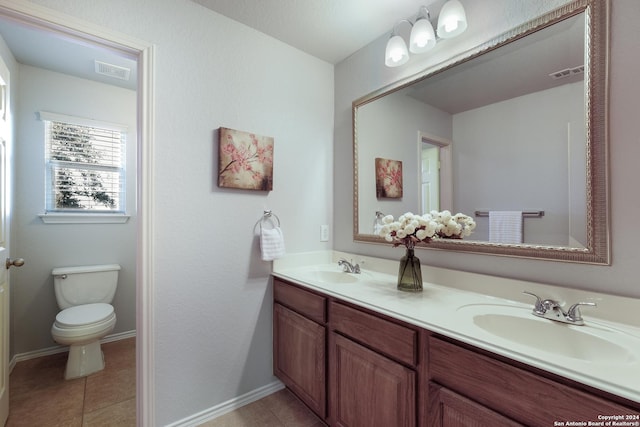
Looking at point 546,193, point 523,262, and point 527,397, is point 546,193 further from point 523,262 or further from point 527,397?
point 527,397

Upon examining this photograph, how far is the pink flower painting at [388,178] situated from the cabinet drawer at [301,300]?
84cm

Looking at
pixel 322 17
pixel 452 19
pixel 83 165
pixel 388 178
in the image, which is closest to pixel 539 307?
pixel 388 178

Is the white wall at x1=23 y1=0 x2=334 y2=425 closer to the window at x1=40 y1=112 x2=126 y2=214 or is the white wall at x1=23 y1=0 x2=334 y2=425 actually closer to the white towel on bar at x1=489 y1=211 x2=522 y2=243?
the white towel on bar at x1=489 y1=211 x2=522 y2=243

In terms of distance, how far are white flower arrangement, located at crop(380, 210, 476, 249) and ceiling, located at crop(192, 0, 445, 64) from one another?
45.3 inches

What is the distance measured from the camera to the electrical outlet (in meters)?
2.20

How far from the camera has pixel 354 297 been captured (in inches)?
52.5

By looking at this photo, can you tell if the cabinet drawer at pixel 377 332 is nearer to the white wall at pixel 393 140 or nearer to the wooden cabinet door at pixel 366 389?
the wooden cabinet door at pixel 366 389

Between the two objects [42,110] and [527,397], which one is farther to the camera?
[42,110]

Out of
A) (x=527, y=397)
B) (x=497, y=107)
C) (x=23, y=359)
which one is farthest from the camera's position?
(x=23, y=359)

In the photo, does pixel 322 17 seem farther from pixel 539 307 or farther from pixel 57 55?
pixel 57 55

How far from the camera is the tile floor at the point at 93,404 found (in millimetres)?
1635

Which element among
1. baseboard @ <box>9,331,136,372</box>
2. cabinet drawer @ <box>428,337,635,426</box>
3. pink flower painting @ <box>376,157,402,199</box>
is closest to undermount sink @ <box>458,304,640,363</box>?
cabinet drawer @ <box>428,337,635,426</box>

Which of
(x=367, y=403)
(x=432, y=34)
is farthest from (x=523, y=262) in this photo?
(x=432, y=34)

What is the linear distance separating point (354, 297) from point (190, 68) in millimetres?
1551
